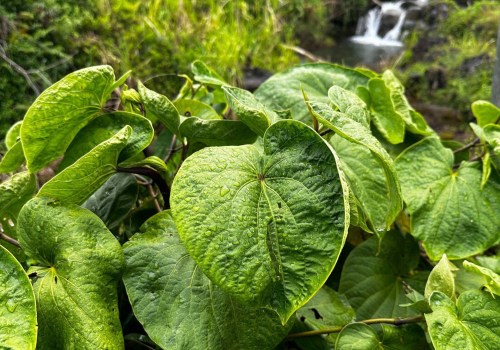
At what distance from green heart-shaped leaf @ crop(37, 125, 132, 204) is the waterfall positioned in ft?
23.6

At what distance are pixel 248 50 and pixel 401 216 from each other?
295 centimetres

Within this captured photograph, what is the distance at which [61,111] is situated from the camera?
639 millimetres

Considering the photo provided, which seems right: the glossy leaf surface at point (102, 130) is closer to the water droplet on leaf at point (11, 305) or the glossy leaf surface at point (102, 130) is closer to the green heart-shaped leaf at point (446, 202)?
the water droplet on leaf at point (11, 305)

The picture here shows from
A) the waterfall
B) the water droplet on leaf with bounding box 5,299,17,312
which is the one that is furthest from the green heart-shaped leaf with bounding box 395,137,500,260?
the waterfall

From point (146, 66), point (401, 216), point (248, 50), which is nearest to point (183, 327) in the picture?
point (401, 216)

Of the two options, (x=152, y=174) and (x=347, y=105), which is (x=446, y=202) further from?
(x=152, y=174)

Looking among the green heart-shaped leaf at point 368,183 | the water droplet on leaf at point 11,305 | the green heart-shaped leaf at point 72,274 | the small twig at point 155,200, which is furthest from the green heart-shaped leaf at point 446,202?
the water droplet on leaf at point 11,305

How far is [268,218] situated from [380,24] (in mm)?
8182

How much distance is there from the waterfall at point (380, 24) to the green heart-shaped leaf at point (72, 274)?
726 centimetres

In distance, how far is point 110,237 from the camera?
22.2 inches

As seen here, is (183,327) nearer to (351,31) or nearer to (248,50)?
(248,50)

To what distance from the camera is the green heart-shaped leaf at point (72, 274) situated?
20.2 inches

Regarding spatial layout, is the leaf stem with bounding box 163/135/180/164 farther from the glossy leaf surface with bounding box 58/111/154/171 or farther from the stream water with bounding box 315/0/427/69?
the stream water with bounding box 315/0/427/69

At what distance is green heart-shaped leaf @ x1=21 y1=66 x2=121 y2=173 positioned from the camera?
24.5 inches
